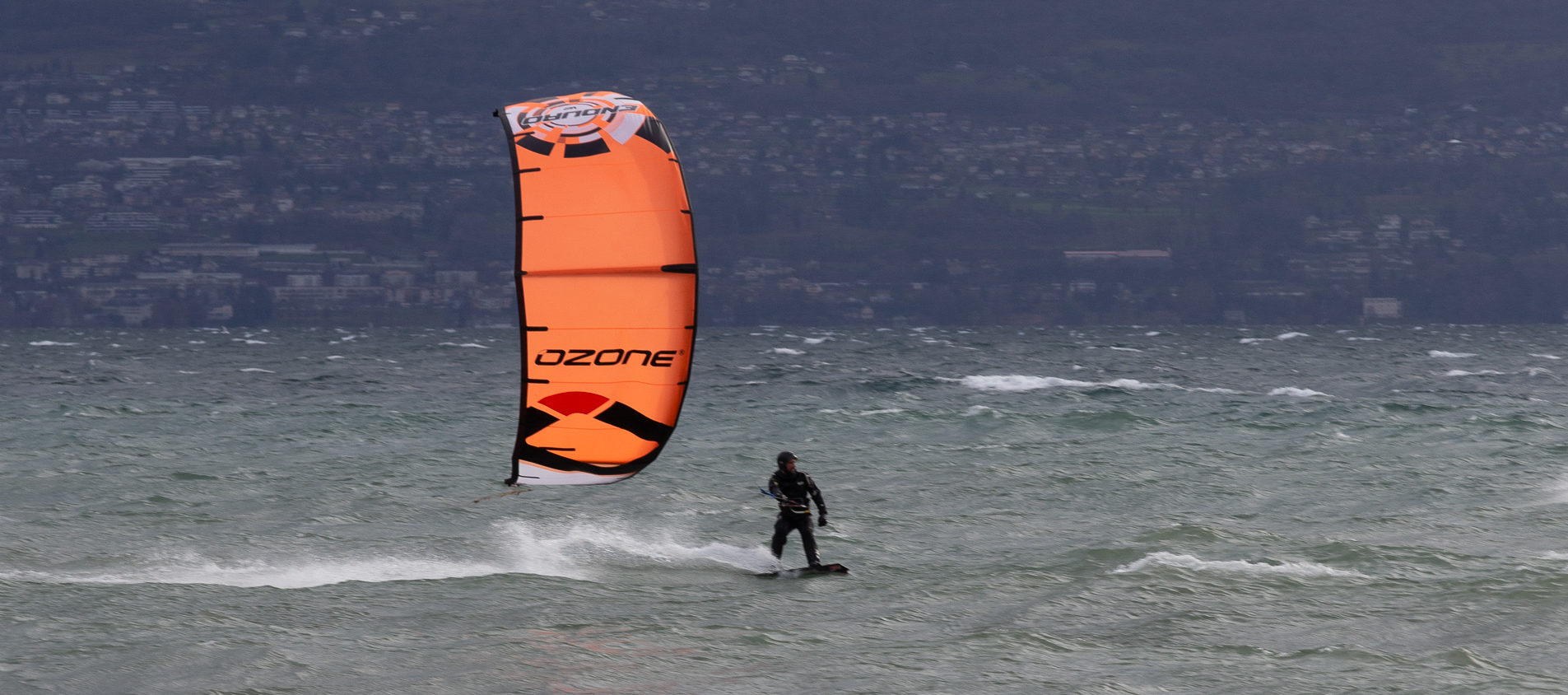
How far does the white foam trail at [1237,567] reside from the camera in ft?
53.0

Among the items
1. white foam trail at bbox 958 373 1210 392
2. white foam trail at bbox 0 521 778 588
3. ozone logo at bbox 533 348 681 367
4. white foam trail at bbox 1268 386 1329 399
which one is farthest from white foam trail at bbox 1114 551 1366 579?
white foam trail at bbox 1268 386 1329 399

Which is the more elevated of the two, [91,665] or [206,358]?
[91,665]

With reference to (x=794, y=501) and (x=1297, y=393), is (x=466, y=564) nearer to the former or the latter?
(x=794, y=501)

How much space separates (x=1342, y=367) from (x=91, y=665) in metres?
58.6

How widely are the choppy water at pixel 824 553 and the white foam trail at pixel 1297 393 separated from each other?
319cm

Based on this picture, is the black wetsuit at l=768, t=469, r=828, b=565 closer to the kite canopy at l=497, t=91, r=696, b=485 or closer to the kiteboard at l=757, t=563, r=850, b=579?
the kiteboard at l=757, t=563, r=850, b=579

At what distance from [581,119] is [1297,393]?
35.6 m

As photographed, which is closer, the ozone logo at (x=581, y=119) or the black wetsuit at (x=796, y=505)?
the ozone logo at (x=581, y=119)

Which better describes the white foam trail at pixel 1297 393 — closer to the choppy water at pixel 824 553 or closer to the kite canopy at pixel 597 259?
the choppy water at pixel 824 553

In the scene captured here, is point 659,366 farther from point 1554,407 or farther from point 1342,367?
point 1342,367

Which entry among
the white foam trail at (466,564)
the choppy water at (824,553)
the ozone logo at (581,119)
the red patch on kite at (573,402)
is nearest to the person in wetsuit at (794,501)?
the choppy water at (824,553)

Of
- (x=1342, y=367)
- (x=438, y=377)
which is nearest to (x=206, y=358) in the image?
(x=438, y=377)

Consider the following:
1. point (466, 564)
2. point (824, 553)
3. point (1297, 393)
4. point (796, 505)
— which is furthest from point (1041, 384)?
point (466, 564)

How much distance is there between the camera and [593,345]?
45.0ft
